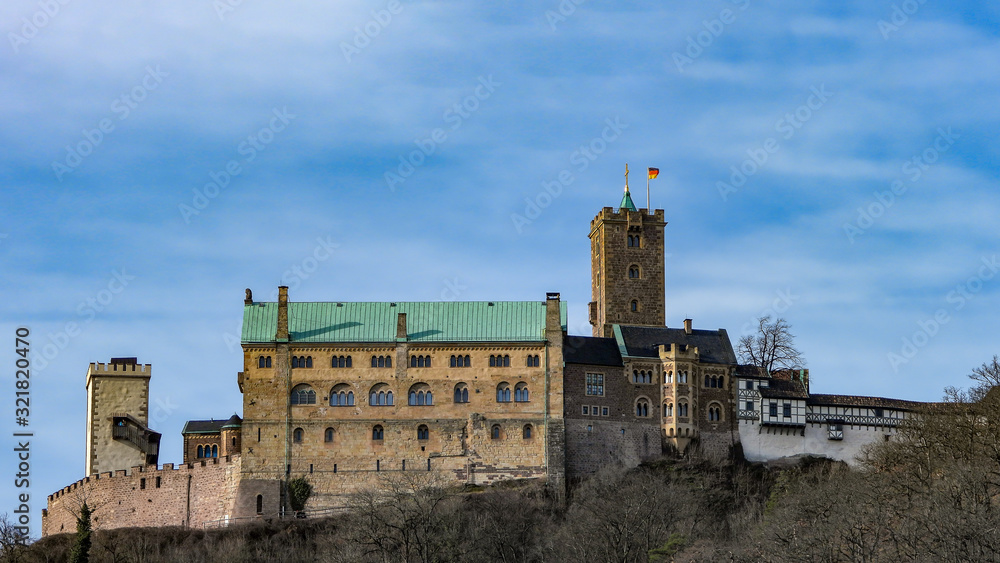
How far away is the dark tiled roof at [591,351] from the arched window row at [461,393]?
20.1 feet

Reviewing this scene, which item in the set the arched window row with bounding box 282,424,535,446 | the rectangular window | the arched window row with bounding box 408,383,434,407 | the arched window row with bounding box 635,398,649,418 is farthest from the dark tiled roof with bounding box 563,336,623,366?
the arched window row with bounding box 408,383,434,407

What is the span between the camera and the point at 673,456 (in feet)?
347

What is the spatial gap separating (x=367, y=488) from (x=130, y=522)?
13.7 metres

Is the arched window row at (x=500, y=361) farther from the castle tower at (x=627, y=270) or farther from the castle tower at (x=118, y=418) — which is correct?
the castle tower at (x=118, y=418)

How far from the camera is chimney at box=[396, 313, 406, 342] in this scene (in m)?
106

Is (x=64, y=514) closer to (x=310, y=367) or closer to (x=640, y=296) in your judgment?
(x=310, y=367)

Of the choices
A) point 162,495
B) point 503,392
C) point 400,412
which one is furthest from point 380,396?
point 162,495

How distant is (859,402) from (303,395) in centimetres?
3411

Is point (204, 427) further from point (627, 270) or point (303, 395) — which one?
point (627, 270)

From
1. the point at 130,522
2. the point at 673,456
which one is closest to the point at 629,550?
the point at 673,456

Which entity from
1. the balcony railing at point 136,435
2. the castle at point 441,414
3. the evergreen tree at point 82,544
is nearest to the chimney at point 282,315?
the castle at point 441,414

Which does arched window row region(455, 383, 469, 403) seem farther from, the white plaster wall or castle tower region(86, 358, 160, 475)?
castle tower region(86, 358, 160, 475)

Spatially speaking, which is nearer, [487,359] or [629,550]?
[629,550]

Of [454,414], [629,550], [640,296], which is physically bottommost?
[629,550]
